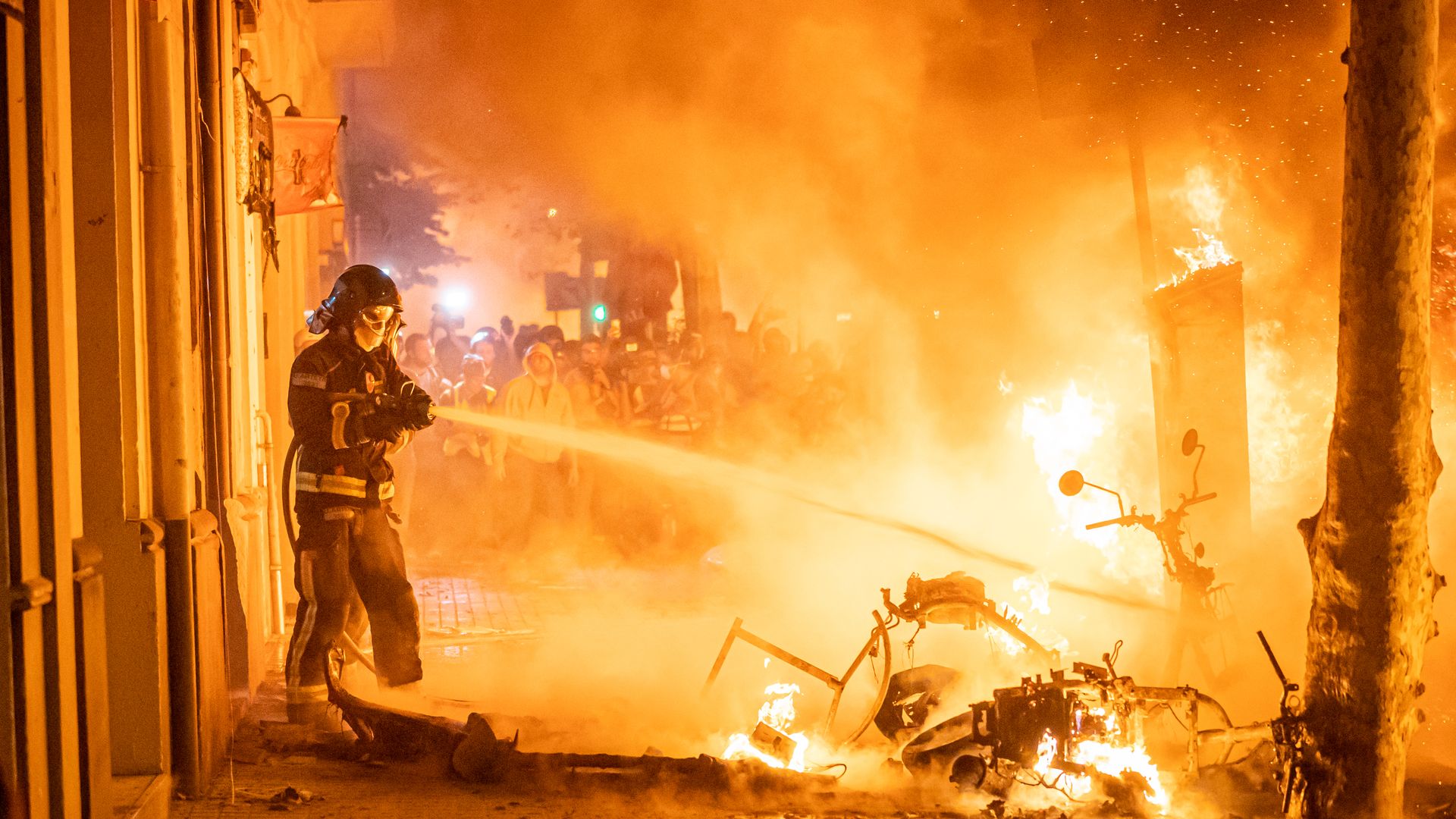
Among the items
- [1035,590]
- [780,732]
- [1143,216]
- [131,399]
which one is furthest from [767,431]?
[131,399]

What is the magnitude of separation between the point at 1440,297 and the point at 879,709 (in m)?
5.62

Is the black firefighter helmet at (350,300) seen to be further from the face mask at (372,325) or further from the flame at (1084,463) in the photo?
the flame at (1084,463)

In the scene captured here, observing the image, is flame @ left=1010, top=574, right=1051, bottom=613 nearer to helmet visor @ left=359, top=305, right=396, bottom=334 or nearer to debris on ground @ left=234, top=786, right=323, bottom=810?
helmet visor @ left=359, top=305, right=396, bottom=334

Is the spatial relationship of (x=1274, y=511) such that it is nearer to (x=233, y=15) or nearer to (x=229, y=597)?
(x=229, y=597)

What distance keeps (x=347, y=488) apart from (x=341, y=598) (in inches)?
23.3

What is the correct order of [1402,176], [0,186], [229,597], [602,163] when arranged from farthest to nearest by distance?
[602,163], [229,597], [1402,176], [0,186]

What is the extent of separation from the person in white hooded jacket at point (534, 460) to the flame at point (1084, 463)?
4793 millimetres

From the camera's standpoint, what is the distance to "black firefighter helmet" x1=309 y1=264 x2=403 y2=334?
20.0 feet

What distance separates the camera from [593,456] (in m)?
12.1

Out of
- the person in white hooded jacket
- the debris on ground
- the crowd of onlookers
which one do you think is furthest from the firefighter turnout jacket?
the person in white hooded jacket

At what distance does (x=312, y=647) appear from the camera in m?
5.95

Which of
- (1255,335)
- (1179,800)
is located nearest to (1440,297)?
(1255,335)

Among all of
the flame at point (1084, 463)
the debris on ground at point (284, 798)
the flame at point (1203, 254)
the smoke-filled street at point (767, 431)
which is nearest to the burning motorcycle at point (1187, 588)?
the smoke-filled street at point (767, 431)

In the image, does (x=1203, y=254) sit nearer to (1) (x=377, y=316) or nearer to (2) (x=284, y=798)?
(1) (x=377, y=316)
